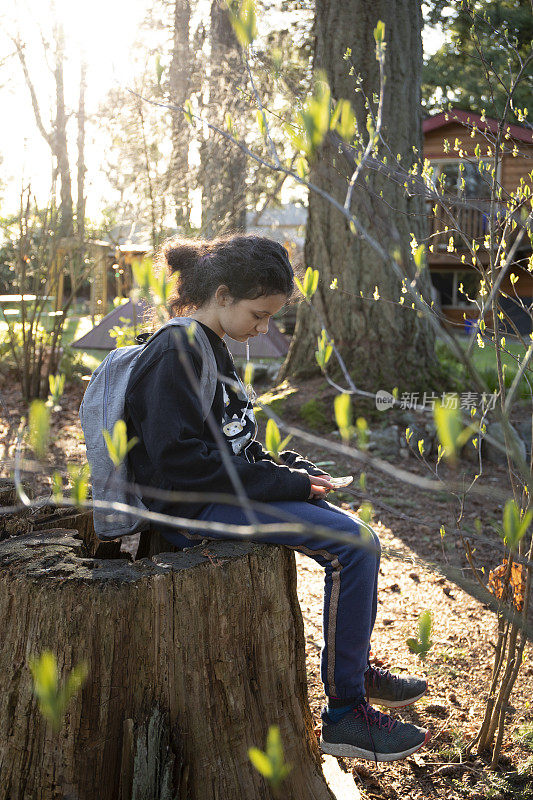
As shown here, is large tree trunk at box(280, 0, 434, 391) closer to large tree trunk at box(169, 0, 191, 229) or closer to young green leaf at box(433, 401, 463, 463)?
large tree trunk at box(169, 0, 191, 229)

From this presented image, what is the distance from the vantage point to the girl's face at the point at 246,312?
8.38 ft

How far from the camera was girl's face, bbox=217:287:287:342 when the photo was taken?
2555 millimetres

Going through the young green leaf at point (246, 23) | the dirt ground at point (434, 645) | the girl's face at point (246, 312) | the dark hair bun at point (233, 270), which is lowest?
the dirt ground at point (434, 645)

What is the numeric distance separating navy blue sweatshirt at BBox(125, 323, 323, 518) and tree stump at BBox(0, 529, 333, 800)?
0.75 ft

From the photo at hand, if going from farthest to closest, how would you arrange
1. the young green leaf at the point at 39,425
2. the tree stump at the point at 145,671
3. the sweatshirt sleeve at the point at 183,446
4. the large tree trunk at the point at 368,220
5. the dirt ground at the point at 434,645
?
1. the large tree trunk at the point at 368,220
2. the dirt ground at the point at 434,645
3. the sweatshirt sleeve at the point at 183,446
4. the tree stump at the point at 145,671
5. the young green leaf at the point at 39,425

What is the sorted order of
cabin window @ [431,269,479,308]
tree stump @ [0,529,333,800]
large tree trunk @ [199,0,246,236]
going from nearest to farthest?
1. tree stump @ [0,529,333,800]
2. large tree trunk @ [199,0,246,236]
3. cabin window @ [431,269,479,308]

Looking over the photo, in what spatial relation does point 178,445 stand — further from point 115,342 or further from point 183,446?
point 115,342

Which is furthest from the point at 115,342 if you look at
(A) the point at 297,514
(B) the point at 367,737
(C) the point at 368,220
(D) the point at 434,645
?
(B) the point at 367,737

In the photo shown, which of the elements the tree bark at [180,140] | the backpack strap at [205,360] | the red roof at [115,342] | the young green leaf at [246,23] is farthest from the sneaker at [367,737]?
the red roof at [115,342]

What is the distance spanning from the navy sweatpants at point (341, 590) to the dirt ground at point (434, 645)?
195mm

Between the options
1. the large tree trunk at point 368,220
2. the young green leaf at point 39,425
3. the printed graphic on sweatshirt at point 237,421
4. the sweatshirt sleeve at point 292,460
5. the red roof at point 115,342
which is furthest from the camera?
the red roof at point 115,342

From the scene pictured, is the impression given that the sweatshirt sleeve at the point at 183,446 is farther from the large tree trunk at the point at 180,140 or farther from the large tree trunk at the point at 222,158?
the large tree trunk at the point at 222,158

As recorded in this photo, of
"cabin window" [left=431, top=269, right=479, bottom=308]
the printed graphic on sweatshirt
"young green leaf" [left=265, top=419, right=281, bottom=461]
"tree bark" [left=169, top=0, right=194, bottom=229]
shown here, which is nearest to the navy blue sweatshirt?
the printed graphic on sweatshirt

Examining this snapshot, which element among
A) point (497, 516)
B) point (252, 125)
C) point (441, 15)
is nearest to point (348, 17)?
point (252, 125)
